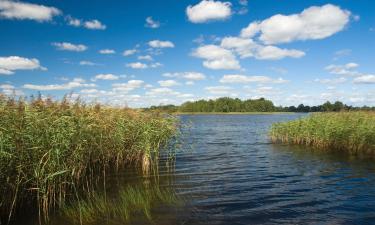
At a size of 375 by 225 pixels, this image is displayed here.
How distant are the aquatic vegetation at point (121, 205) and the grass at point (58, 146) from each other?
80 cm

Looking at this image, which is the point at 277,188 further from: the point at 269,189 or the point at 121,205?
the point at 121,205

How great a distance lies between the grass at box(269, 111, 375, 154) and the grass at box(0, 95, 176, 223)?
1498 cm

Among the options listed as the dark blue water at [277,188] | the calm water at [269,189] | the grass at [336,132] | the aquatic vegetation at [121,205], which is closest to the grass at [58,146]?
the aquatic vegetation at [121,205]

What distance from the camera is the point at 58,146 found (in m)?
→ 11.4

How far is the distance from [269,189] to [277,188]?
488 millimetres

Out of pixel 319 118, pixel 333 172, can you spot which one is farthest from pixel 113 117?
pixel 319 118

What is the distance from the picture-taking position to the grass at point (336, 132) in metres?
24.6

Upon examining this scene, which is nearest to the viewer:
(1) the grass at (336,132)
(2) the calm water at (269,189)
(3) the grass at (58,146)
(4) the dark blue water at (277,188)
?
(3) the grass at (58,146)

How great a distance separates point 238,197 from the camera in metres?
13.7

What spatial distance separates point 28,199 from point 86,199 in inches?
88.5

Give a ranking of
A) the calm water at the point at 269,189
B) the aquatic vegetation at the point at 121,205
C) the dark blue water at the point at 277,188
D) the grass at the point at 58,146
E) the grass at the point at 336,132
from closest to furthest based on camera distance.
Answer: the grass at the point at 58,146 < the aquatic vegetation at the point at 121,205 < the calm water at the point at 269,189 < the dark blue water at the point at 277,188 < the grass at the point at 336,132

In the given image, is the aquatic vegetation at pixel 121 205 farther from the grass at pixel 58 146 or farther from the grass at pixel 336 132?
the grass at pixel 336 132

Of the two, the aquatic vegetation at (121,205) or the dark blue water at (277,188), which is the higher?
the aquatic vegetation at (121,205)

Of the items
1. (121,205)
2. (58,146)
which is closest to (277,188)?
(121,205)
